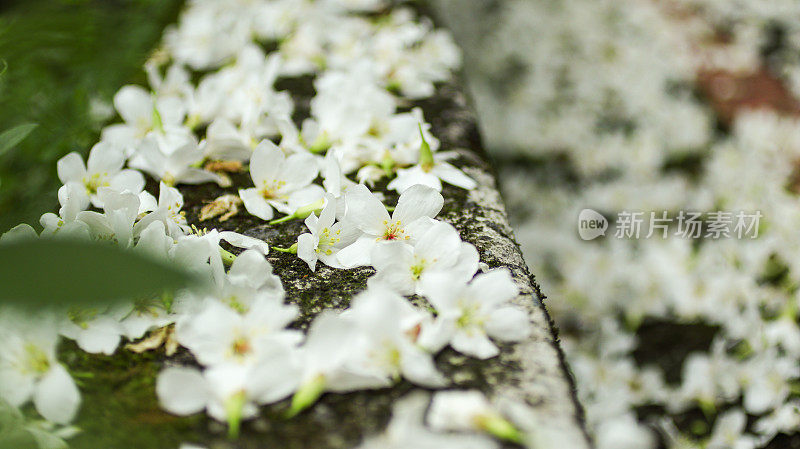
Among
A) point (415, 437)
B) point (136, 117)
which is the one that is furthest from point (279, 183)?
point (415, 437)

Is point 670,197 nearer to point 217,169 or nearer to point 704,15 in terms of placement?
point 704,15

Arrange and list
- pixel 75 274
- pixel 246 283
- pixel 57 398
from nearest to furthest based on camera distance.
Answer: pixel 75 274
pixel 57 398
pixel 246 283

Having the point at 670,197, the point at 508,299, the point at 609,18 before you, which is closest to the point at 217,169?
the point at 508,299

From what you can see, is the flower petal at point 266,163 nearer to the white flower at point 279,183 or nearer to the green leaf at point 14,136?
the white flower at point 279,183

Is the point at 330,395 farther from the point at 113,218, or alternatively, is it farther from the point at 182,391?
the point at 113,218

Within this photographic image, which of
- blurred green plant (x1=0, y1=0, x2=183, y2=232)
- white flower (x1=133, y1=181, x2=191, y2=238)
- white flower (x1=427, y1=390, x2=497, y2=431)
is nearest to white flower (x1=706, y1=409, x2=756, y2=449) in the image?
white flower (x1=427, y1=390, x2=497, y2=431)

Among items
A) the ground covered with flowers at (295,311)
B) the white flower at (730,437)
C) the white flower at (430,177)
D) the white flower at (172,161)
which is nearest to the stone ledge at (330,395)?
the ground covered with flowers at (295,311)

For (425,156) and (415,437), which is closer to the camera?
(415,437)
